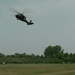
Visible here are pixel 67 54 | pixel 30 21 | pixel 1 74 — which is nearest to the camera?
pixel 1 74

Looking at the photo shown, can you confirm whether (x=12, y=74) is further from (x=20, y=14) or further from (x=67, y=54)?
(x=67, y=54)

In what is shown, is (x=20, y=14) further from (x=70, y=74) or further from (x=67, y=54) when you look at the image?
(x=67, y=54)

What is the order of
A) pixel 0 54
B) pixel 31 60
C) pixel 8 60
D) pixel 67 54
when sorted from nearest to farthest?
pixel 8 60 < pixel 31 60 < pixel 0 54 < pixel 67 54

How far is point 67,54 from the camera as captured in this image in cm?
15612

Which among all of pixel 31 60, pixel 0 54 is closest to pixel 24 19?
pixel 31 60

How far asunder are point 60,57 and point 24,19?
9960cm

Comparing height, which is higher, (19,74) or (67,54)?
(67,54)

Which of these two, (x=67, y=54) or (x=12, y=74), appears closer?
(x=12, y=74)

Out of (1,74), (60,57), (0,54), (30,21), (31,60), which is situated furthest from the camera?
(60,57)

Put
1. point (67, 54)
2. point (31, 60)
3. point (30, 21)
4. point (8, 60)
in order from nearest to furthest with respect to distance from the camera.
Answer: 1. point (30, 21)
2. point (8, 60)
3. point (31, 60)
4. point (67, 54)

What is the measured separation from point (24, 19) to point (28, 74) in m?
7.93

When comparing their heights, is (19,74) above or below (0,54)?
below

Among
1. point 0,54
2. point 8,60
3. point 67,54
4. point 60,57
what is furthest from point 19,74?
point 67,54

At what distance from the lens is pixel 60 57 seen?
14350 cm
